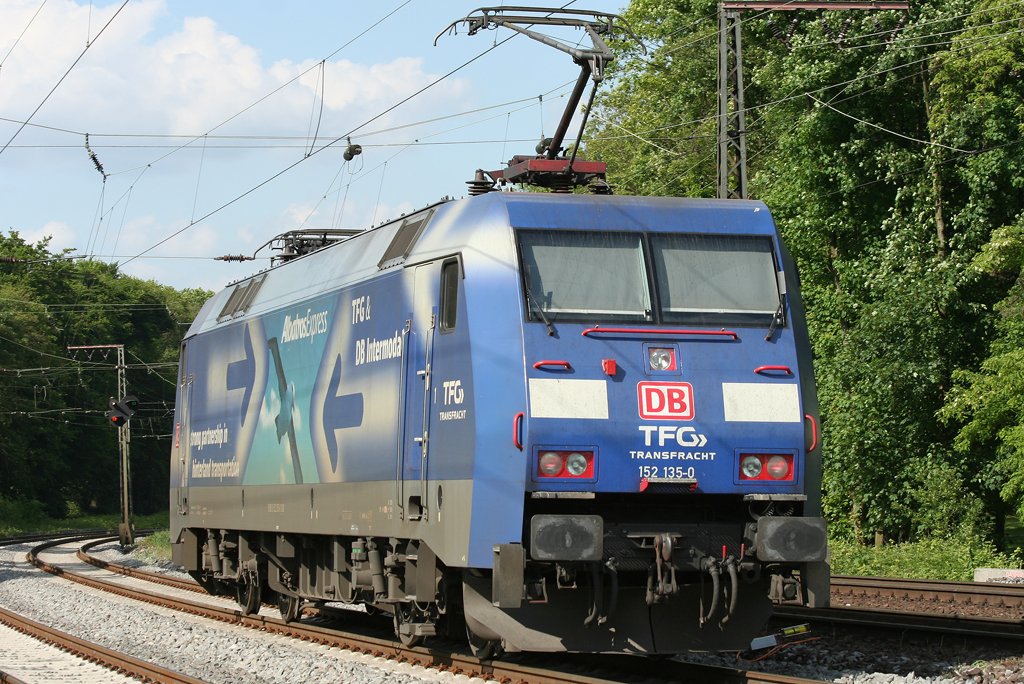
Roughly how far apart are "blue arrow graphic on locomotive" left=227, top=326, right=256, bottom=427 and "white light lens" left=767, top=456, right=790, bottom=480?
7.62 meters

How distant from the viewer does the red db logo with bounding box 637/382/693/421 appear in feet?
32.7

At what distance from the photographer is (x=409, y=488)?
448 inches

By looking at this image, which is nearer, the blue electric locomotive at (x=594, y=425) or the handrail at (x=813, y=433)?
the blue electric locomotive at (x=594, y=425)

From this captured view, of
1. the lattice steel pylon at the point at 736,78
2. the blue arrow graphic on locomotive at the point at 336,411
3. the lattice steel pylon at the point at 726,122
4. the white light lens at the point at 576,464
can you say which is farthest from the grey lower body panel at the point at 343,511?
the lattice steel pylon at the point at 726,122

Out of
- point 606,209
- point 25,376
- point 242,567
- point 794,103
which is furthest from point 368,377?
point 25,376

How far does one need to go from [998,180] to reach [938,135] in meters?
1.40

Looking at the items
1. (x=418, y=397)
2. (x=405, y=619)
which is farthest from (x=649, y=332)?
(x=405, y=619)

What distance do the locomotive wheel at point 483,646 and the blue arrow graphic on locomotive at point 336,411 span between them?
2356 mm

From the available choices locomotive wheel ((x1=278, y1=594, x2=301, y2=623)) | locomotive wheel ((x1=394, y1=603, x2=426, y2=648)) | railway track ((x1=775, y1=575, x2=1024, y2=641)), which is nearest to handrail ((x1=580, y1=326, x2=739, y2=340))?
locomotive wheel ((x1=394, y1=603, x2=426, y2=648))

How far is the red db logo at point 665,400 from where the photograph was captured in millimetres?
9953

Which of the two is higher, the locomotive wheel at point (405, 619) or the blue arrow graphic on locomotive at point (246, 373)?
the blue arrow graphic on locomotive at point (246, 373)

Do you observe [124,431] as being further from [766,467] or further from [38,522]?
[766,467]

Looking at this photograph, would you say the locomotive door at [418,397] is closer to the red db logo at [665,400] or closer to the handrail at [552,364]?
the handrail at [552,364]

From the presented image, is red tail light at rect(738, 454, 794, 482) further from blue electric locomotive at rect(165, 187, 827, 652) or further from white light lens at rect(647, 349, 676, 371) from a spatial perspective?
white light lens at rect(647, 349, 676, 371)
